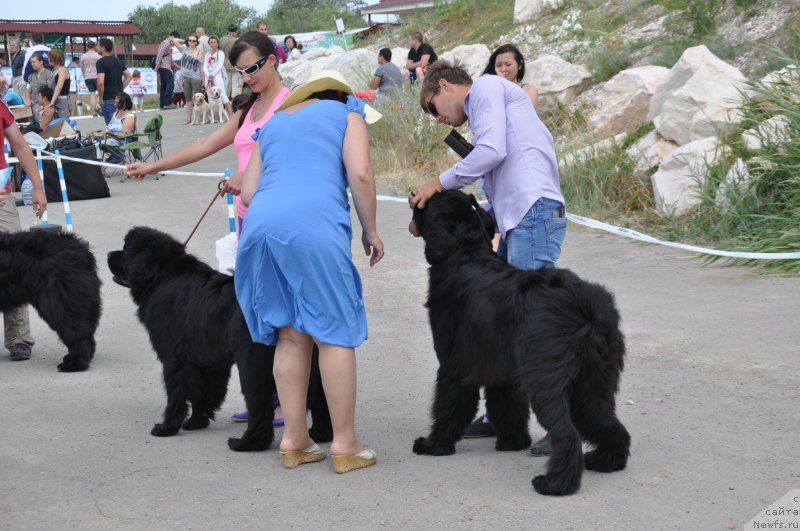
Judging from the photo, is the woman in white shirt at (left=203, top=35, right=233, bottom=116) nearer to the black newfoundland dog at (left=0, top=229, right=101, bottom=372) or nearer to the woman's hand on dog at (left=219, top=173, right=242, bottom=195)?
the black newfoundland dog at (left=0, top=229, right=101, bottom=372)

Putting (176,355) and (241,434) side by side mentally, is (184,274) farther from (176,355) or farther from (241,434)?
(241,434)

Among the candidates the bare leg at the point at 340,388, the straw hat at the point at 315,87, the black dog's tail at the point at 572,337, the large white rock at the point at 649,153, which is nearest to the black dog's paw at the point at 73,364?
the bare leg at the point at 340,388

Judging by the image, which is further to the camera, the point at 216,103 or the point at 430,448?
the point at 216,103

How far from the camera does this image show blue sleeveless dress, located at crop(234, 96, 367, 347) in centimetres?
423

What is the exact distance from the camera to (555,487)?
4047 millimetres

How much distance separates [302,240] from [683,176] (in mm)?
6903

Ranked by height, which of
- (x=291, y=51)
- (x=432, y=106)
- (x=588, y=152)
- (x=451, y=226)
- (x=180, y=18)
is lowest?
(x=588, y=152)

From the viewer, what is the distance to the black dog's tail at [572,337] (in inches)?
158

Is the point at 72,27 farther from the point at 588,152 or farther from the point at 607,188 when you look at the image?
the point at 607,188

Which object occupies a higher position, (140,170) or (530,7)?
(530,7)

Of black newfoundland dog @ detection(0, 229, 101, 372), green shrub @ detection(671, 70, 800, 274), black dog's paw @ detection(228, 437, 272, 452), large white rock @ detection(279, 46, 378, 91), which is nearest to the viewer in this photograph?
black dog's paw @ detection(228, 437, 272, 452)

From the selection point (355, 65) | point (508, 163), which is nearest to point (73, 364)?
point (508, 163)

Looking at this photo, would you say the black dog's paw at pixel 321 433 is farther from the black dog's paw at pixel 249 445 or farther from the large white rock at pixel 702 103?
the large white rock at pixel 702 103

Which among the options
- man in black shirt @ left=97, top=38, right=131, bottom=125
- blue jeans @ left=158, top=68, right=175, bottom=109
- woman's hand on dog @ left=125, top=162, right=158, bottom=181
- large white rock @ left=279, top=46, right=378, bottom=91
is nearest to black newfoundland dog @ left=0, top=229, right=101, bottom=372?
woman's hand on dog @ left=125, top=162, right=158, bottom=181
